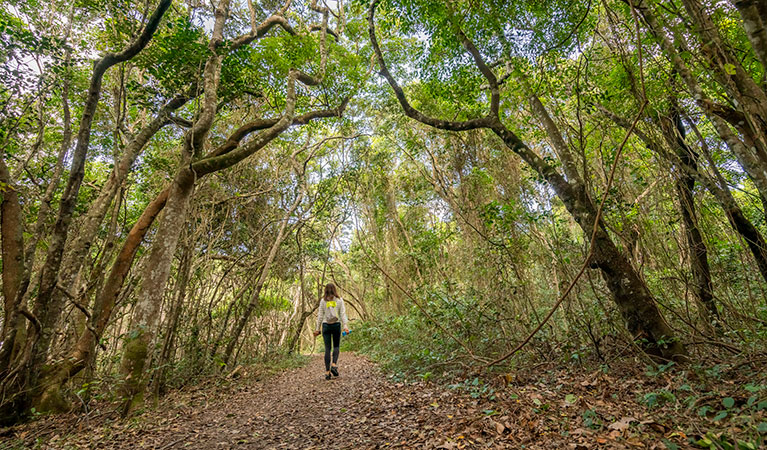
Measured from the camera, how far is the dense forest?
3539 mm

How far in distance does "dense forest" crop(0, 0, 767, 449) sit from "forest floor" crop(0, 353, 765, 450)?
0.17 meters

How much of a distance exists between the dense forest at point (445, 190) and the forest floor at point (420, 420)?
17cm

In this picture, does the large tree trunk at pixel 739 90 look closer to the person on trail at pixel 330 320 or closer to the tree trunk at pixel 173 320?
the person on trail at pixel 330 320

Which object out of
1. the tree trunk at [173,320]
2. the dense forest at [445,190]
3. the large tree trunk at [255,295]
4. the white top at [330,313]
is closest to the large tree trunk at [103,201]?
the dense forest at [445,190]

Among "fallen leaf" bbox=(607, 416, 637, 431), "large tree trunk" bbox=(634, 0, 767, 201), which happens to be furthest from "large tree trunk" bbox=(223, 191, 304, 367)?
"large tree trunk" bbox=(634, 0, 767, 201)

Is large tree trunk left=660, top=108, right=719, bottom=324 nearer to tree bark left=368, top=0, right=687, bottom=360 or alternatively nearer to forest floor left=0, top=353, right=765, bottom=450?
tree bark left=368, top=0, right=687, bottom=360

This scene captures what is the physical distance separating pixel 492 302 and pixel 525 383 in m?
1.77

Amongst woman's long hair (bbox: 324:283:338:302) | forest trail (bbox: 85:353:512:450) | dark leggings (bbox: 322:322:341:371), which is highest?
woman's long hair (bbox: 324:283:338:302)

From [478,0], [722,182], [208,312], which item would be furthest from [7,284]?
[722,182]

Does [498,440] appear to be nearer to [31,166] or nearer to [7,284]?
[7,284]

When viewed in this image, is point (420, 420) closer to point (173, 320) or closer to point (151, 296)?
point (151, 296)

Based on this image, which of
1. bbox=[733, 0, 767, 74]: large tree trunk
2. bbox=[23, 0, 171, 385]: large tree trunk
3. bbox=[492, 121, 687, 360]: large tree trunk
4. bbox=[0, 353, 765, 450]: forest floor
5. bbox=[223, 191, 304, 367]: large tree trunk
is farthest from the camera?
bbox=[223, 191, 304, 367]: large tree trunk

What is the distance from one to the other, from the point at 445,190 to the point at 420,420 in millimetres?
4242

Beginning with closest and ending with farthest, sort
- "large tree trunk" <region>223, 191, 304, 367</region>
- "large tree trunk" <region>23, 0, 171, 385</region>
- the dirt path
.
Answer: the dirt path
"large tree trunk" <region>23, 0, 171, 385</region>
"large tree trunk" <region>223, 191, 304, 367</region>
